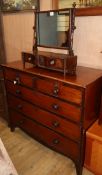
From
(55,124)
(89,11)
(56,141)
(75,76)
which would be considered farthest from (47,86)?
(89,11)

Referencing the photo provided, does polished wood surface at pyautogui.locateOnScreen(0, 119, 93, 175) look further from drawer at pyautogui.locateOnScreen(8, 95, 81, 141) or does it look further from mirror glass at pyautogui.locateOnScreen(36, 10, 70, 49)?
mirror glass at pyautogui.locateOnScreen(36, 10, 70, 49)

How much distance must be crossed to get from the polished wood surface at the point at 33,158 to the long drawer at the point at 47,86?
0.81 metres

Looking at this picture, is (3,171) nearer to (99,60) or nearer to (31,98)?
(31,98)

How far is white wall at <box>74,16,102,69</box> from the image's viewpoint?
5.34ft

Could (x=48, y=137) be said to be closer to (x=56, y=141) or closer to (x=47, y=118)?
(x=56, y=141)

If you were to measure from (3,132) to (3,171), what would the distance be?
60.6 inches

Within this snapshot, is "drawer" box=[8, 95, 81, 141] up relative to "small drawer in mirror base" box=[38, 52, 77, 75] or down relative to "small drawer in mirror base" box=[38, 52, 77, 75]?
down

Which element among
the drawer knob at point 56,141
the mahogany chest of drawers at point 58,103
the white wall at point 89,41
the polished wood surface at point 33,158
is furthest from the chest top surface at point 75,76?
the polished wood surface at point 33,158

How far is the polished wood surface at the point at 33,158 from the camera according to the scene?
5.68 feet

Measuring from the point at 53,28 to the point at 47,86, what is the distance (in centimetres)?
58

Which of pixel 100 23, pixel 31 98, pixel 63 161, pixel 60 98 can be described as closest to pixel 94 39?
pixel 100 23

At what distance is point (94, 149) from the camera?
1521 millimetres

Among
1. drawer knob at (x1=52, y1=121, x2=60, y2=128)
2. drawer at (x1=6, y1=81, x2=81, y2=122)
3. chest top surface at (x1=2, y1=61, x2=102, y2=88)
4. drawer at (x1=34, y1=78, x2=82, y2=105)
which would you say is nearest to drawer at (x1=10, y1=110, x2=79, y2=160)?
→ drawer knob at (x1=52, y1=121, x2=60, y2=128)

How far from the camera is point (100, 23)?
1586 millimetres
